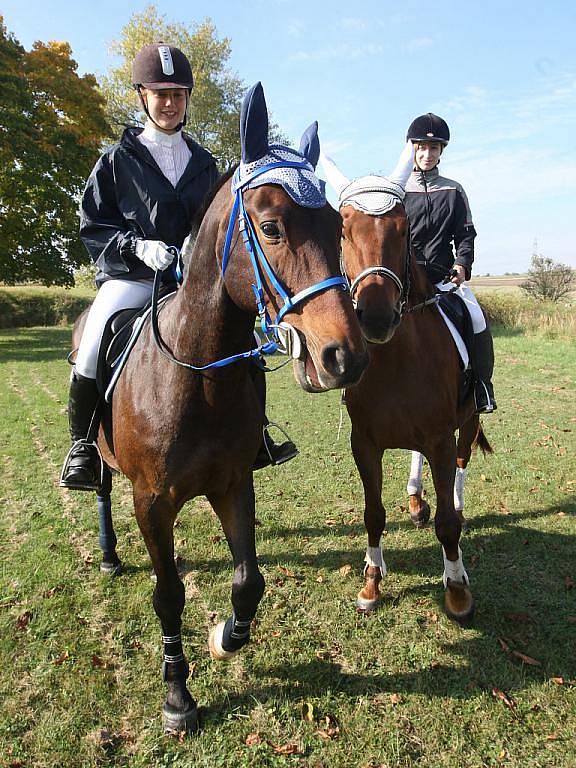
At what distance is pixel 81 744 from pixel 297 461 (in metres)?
5.32

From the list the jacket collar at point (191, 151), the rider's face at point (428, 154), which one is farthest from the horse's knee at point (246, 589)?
the rider's face at point (428, 154)

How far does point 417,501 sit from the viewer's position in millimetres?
5836

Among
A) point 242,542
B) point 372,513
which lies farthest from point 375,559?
point 242,542

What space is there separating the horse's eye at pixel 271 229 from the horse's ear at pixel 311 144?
0.68 metres

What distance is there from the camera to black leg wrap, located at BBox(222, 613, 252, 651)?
3.30 m

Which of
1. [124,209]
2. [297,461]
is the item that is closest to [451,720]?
[124,209]

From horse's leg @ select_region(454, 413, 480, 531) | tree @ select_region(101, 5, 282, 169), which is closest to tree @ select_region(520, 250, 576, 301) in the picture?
tree @ select_region(101, 5, 282, 169)

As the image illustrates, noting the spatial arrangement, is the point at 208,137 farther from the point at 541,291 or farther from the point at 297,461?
the point at 297,461

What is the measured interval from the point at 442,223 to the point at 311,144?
278 centimetres

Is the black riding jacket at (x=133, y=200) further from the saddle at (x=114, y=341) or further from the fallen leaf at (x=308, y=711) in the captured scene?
the fallen leaf at (x=308, y=711)

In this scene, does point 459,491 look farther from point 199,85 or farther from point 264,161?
point 199,85

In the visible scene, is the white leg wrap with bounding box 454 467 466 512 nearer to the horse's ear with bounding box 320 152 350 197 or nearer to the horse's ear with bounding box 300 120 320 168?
the horse's ear with bounding box 320 152 350 197

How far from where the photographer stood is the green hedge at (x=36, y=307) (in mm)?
30875

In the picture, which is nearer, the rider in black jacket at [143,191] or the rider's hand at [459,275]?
the rider in black jacket at [143,191]
